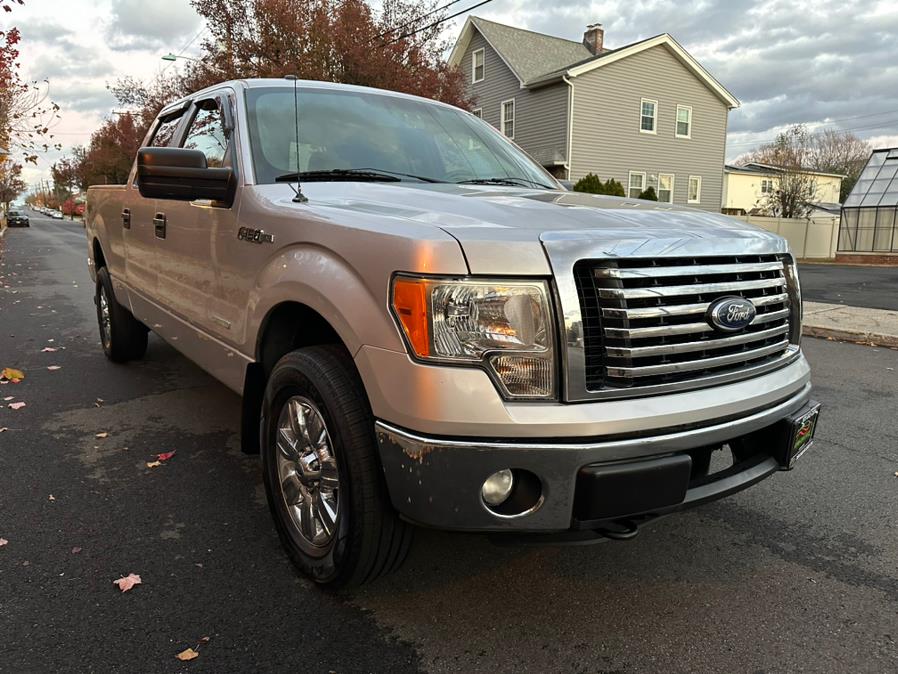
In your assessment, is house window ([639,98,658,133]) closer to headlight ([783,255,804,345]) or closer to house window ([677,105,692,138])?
house window ([677,105,692,138])

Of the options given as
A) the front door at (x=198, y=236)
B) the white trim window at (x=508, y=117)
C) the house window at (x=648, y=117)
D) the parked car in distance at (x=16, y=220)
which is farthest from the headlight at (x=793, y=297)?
the parked car in distance at (x=16, y=220)

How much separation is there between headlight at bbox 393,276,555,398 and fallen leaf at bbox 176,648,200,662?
4.03 ft

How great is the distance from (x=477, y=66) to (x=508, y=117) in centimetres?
279

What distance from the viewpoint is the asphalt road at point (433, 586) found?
2.19 metres

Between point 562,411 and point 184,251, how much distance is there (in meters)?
2.53

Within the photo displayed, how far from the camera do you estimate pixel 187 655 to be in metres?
2.16

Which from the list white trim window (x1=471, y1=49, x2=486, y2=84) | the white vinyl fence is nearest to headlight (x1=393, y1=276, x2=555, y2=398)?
the white vinyl fence

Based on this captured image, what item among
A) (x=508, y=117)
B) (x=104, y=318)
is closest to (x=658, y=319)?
(x=104, y=318)

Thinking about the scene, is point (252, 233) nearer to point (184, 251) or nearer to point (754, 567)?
point (184, 251)

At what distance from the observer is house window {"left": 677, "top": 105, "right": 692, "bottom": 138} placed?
2831cm

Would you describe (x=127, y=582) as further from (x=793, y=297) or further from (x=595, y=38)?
(x=595, y=38)

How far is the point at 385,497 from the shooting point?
84.2 inches

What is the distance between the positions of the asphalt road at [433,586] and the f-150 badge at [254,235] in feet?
4.15

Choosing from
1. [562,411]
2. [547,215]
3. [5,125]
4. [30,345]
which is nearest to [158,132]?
[30,345]
